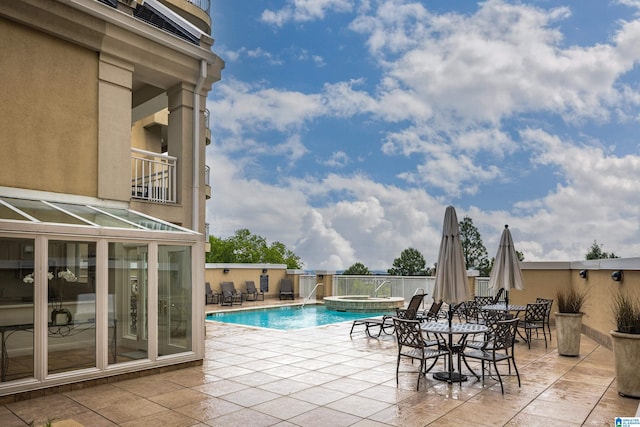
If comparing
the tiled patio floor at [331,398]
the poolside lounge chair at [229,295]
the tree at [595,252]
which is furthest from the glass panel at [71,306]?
the tree at [595,252]

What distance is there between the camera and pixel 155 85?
32.5ft

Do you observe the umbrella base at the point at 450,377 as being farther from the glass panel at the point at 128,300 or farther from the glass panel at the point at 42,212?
the glass panel at the point at 42,212

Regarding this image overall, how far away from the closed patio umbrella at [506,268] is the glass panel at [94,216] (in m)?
7.42

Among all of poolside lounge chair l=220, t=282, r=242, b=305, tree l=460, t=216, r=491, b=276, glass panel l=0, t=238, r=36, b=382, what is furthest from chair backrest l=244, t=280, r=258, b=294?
tree l=460, t=216, r=491, b=276

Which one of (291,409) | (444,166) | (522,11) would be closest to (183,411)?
(291,409)

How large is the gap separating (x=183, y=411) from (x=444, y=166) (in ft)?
175

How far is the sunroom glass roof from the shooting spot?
649 centimetres

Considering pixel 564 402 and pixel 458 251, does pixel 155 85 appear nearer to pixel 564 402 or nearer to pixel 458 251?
pixel 458 251

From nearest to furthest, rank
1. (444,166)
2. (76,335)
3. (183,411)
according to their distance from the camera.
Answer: (183,411) → (76,335) → (444,166)

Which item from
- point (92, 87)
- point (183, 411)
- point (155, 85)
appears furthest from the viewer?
point (155, 85)

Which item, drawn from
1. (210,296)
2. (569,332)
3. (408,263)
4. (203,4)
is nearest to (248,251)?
(408,263)

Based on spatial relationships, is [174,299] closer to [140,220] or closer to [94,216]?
[140,220]

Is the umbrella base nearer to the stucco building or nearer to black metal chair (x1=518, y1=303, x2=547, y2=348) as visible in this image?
black metal chair (x1=518, y1=303, x2=547, y2=348)

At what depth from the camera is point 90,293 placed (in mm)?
6918
